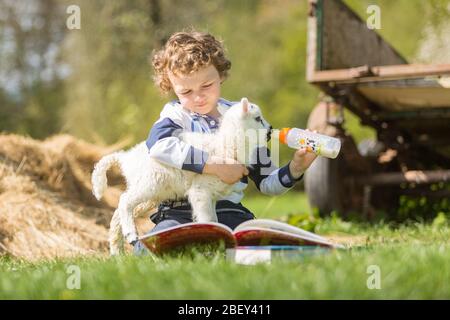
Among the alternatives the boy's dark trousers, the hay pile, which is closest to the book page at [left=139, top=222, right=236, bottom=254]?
the boy's dark trousers

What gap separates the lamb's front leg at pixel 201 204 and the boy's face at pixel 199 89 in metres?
0.36

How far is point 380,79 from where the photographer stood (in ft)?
15.5

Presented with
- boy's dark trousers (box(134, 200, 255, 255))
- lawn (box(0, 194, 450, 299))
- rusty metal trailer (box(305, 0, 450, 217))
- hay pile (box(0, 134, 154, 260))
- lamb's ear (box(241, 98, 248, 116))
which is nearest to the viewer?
lawn (box(0, 194, 450, 299))

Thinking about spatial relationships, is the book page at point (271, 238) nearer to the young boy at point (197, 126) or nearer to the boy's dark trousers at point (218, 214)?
the young boy at point (197, 126)

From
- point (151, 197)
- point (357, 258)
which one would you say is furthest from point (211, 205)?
point (357, 258)

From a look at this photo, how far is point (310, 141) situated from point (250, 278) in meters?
0.93

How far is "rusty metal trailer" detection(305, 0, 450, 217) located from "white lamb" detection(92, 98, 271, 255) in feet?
6.19

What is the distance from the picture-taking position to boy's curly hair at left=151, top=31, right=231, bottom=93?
3.02 meters

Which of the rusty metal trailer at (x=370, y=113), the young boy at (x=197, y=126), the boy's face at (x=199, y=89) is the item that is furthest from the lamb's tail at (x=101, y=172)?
the rusty metal trailer at (x=370, y=113)

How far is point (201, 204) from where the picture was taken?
2881mm

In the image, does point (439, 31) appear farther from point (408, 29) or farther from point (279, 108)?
point (279, 108)

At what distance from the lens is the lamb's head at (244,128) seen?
284cm

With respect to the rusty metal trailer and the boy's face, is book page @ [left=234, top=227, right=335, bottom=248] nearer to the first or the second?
the boy's face
